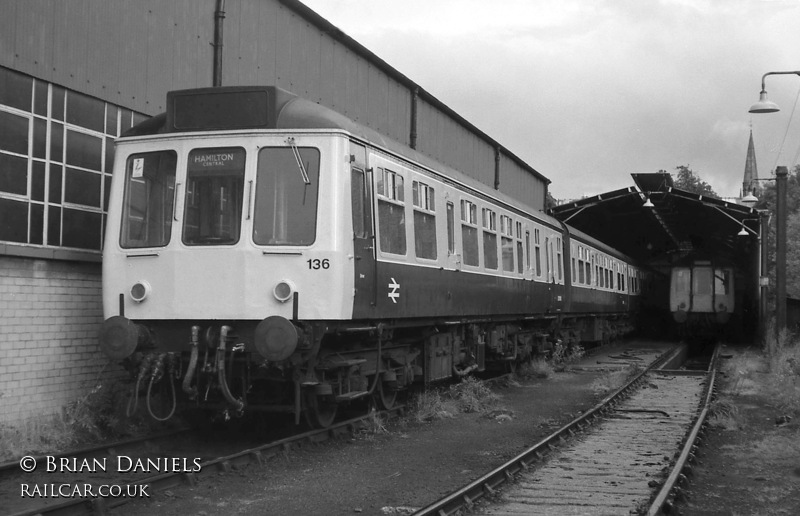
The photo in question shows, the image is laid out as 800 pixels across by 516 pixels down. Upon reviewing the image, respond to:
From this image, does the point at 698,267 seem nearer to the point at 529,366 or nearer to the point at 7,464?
the point at 529,366

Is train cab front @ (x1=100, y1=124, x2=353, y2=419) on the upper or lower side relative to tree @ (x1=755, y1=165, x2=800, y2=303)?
lower

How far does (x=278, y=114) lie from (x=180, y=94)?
1052 mm

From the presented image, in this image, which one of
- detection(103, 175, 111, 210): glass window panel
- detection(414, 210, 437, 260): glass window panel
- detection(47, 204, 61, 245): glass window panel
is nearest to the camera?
detection(47, 204, 61, 245): glass window panel

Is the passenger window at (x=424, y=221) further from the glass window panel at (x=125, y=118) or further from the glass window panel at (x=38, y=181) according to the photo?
the glass window panel at (x=38, y=181)

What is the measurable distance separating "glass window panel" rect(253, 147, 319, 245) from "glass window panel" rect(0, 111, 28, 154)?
99.6 inches

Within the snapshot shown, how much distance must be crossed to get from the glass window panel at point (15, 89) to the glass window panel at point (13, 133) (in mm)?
126

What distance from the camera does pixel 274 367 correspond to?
861 cm

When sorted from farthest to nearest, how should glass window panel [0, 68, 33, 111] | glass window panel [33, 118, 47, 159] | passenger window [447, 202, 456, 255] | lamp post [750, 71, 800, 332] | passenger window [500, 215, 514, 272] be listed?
lamp post [750, 71, 800, 332] → passenger window [500, 215, 514, 272] → passenger window [447, 202, 456, 255] → glass window panel [33, 118, 47, 159] → glass window panel [0, 68, 33, 111]

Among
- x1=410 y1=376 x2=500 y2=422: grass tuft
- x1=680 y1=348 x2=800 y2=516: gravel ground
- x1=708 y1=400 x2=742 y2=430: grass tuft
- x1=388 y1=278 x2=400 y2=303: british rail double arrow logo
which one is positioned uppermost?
x1=388 y1=278 x2=400 y2=303: british rail double arrow logo

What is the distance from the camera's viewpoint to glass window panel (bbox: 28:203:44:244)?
9273 mm

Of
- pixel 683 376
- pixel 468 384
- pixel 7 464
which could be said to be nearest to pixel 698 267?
pixel 683 376

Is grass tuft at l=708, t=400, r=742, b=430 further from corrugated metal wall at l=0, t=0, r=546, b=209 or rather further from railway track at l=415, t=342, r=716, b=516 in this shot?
corrugated metal wall at l=0, t=0, r=546, b=209

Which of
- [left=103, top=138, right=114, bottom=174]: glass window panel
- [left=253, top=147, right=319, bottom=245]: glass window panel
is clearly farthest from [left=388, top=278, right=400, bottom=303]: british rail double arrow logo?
[left=103, top=138, right=114, bottom=174]: glass window panel

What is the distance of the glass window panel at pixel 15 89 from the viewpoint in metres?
8.92
